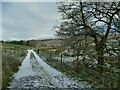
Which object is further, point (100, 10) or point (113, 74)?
point (100, 10)

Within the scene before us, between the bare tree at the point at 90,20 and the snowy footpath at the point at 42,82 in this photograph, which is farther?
the bare tree at the point at 90,20

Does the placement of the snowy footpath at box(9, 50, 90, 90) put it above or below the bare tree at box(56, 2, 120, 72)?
below

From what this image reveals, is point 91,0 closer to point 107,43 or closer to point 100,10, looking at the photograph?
point 100,10

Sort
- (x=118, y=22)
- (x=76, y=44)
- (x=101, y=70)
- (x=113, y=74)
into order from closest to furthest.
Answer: (x=113, y=74) < (x=101, y=70) < (x=118, y=22) < (x=76, y=44)

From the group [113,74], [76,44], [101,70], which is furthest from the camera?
[76,44]

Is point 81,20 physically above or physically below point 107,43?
above

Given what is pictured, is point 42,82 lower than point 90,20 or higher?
lower

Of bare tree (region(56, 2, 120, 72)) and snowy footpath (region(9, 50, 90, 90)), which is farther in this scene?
bare tree (region(56, 2, 120, 72))

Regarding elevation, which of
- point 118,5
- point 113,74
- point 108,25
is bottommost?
point 113,74

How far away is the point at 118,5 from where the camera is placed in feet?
56.0

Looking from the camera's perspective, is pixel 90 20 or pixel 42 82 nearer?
pixel 42 82

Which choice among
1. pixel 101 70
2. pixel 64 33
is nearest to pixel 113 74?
pixel 101 70

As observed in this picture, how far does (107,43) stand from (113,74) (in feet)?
22.9

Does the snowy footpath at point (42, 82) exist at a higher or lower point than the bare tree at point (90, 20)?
lower
